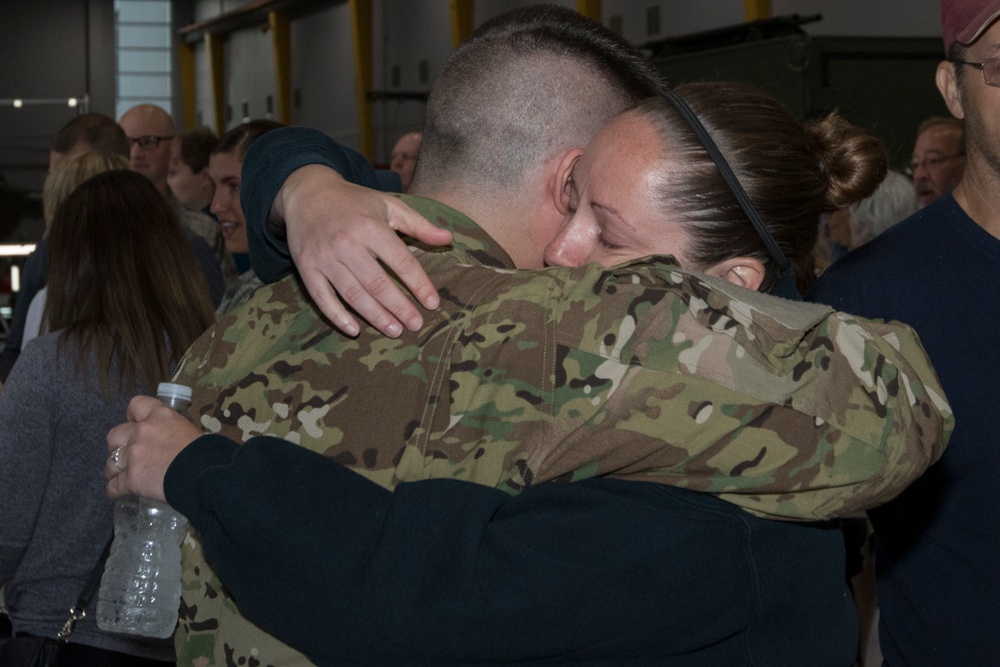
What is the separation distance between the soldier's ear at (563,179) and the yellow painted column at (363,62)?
1531cm

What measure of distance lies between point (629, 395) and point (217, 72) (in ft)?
73.3

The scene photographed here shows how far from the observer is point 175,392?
4.27ft

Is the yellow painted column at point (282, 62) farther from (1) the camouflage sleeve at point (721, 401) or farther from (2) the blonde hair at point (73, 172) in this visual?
(1) the camouflage sleeve at point (721, 401)

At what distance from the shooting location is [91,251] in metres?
2.88

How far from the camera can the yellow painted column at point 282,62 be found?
19.3m

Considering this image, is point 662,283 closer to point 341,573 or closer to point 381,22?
point 341,573

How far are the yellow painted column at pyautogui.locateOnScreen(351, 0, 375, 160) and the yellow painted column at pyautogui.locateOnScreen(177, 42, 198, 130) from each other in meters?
7.44

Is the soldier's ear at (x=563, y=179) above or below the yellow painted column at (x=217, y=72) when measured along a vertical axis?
below

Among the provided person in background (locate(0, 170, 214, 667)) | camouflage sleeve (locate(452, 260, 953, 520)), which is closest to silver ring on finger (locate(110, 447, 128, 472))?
camouflage sleeve (locate(452, 260, 953, 520))

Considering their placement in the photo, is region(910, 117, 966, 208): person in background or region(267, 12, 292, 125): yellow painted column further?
region(267, 12, 292, 125): yellow painted column

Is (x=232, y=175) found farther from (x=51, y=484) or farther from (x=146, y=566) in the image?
(x=146, y=566)

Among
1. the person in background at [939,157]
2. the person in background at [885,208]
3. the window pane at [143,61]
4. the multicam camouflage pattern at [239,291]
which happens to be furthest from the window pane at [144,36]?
the multicam camouflage pattern at [239,291]

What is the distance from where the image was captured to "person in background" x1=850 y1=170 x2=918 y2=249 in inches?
187

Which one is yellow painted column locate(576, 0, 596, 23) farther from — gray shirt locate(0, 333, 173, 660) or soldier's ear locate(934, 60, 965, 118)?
soldier's ear locate(934, 60, 965, 118)
